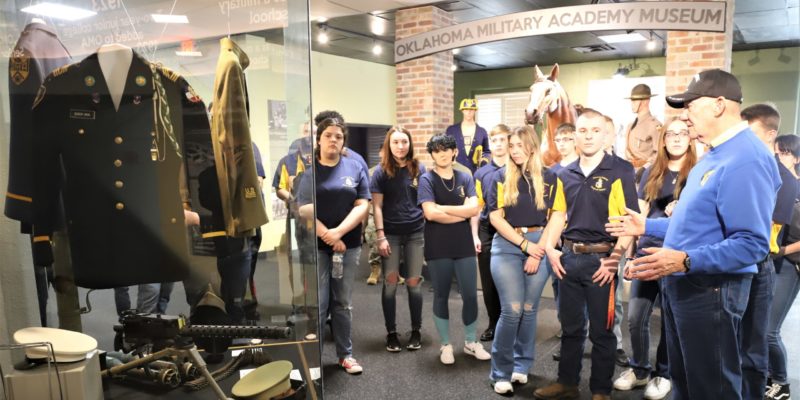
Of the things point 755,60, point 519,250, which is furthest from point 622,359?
point 755,60

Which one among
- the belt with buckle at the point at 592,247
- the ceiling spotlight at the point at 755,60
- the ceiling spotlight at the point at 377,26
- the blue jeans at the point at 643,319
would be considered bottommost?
the blue jeans at the point at 643,319

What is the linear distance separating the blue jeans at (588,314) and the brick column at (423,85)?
3267 mm

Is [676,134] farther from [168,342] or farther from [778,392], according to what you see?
[168,342]

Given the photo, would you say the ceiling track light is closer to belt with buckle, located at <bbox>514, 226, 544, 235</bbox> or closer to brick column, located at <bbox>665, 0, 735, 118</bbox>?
brick column, located at <bbox>665, 0, 735, 118</bbox>

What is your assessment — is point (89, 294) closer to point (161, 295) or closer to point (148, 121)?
point (161, 295)

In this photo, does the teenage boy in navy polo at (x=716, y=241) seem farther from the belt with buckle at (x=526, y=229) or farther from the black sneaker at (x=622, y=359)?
the black sneaker at (x=622, y=359)

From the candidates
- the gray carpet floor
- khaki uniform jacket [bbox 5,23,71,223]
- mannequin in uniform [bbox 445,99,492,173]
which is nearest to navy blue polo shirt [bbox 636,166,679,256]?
the gray carpet floor

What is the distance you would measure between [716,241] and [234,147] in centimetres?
168

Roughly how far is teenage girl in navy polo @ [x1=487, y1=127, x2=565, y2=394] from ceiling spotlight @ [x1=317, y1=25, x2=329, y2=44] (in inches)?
189

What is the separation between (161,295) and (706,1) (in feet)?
12.3

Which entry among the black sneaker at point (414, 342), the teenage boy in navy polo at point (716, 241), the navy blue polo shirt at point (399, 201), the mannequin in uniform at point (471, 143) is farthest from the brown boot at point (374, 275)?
the teenage boy in navy polo at point (716, 241)

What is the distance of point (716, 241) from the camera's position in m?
1.87

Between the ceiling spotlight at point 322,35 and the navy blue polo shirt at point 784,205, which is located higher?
the ceiling spotlight at point 322,35

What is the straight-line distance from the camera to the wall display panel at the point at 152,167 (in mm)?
1185
